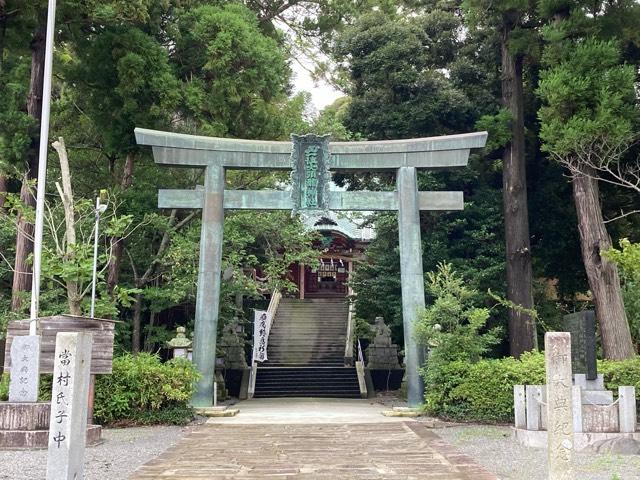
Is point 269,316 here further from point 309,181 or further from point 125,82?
point 125,82

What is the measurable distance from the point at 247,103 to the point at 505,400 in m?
8.79

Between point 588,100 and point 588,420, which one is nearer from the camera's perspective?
point 588,420

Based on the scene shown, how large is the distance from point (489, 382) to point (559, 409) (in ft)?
18.0

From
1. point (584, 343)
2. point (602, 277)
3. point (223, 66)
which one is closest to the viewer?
point (584, 343)

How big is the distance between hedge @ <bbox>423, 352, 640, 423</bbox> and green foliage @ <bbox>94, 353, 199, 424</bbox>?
4510mm

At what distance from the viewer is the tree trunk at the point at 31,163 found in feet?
44.0

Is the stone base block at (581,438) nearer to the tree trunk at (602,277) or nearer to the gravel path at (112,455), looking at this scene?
the tree trunk at (602,277)

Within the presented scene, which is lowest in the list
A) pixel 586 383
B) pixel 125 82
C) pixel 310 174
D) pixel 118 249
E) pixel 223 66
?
pixel 586 383

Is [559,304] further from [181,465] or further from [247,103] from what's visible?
[181,465]

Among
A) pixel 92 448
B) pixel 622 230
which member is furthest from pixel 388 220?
pixel 92 448

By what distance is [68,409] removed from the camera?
222 inches

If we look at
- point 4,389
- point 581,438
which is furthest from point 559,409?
point 4,389

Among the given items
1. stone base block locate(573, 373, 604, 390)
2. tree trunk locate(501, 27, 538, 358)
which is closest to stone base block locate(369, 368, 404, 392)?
tree trunk locate(501, 27, 538, 358)

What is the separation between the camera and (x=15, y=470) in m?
6.89
